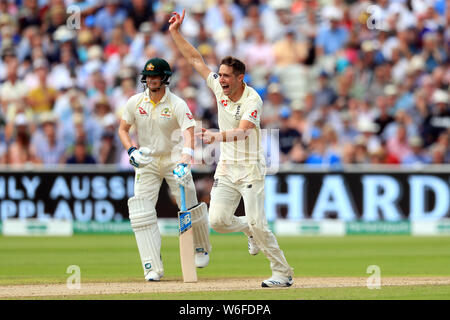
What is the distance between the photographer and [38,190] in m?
15.3

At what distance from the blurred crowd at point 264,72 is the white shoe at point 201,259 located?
20.4 feet

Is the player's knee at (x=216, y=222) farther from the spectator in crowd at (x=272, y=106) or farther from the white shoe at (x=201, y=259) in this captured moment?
the spectator in crowd at (x=272, y=106)

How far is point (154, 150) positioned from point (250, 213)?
145 centimetres

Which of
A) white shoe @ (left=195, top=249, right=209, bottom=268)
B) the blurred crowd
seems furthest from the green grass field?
the blurred crowd

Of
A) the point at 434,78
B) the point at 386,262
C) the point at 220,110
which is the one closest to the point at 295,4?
the point at 434,78

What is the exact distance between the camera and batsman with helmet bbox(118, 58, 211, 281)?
8953 mm

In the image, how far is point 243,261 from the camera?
1151 centimetres

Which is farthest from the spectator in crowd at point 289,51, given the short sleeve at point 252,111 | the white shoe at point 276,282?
the white shoe at point 276,282

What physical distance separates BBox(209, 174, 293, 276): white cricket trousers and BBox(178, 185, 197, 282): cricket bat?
38 cm

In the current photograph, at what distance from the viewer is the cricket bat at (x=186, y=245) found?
888 centimetres

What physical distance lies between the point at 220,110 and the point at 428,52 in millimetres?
9646

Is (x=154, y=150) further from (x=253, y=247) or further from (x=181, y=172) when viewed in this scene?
(x=253, y=247)

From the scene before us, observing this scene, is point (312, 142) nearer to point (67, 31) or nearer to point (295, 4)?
point (295, 4)

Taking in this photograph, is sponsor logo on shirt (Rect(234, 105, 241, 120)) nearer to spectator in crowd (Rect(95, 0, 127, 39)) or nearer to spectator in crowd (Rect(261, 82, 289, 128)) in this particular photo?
spectator in crowd (Rect(261, 82, 289, 128))
